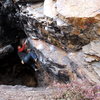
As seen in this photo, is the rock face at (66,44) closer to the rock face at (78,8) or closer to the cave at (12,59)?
the rock face at (78,8)

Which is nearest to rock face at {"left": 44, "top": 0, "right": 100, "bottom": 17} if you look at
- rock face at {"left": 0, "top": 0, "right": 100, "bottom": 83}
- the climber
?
rock face at {"left": 0, "top": 0, "right": 100, "bottom": 83}

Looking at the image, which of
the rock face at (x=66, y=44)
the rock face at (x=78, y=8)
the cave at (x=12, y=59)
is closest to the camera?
the rock face at (x=78, y=8)

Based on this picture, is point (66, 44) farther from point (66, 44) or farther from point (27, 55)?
point (27, 55)

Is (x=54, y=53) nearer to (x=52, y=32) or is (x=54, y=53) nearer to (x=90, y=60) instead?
(x=52, y=32)

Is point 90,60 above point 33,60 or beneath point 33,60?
above

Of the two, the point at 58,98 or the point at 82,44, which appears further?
the point at 82,44

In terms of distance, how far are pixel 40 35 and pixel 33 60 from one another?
2.49m

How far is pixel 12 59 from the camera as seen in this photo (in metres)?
15.6

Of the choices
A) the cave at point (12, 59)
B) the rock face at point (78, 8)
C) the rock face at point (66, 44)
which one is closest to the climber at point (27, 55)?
the rock face at point (66, 44)

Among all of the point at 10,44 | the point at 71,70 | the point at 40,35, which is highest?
the point at 40,35

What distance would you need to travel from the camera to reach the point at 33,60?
12414 mm

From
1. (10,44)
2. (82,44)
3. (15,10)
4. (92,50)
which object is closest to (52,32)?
(82,44)

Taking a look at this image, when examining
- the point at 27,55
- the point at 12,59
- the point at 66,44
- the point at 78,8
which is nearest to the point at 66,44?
the point at 66,44

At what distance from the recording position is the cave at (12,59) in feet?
47.1
